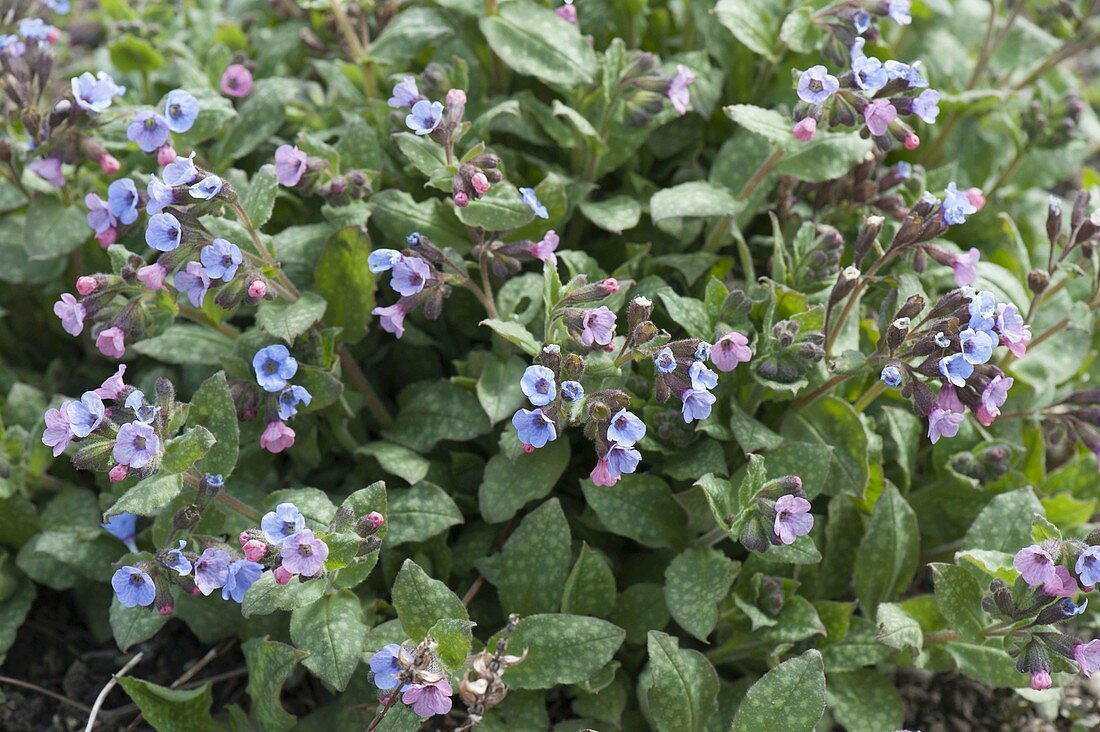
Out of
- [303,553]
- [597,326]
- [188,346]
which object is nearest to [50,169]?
[188,346]

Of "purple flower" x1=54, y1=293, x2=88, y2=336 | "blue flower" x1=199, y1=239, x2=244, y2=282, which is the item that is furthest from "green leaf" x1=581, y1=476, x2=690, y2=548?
"purple flower" x1=54, y1=293, x2=88, y2=336

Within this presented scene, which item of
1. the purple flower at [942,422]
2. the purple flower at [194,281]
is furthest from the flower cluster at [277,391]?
the purple flower at [942,422]

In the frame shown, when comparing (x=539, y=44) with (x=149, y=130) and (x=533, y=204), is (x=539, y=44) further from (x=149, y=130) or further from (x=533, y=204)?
(x=149, y=130)

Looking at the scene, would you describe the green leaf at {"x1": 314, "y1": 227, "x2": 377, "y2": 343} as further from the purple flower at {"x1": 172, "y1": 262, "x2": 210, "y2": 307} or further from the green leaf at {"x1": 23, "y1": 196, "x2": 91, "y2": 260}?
the green leaf at {"x1": 23, "y1": 196, "x2": 91, "y2": 260}

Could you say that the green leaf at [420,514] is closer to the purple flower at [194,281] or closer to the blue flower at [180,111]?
the purple flower at [194,281]

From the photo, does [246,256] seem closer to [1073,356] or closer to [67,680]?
[67,680]

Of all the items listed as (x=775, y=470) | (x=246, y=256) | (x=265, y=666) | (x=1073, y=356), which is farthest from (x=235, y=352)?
(x=1073, y=356)
